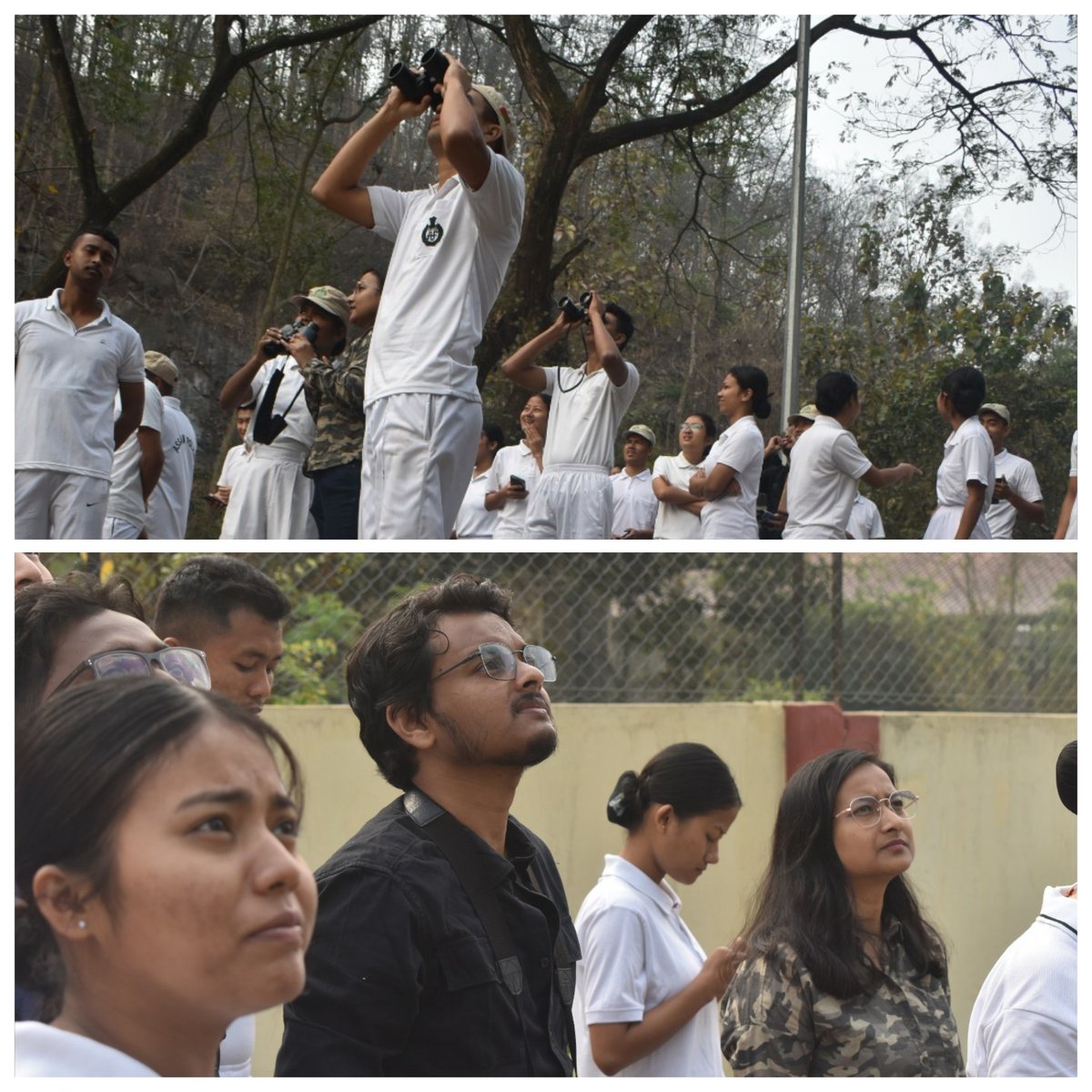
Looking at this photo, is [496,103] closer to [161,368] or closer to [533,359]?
[533,359]

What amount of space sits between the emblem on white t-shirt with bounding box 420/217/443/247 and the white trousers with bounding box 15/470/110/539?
1.59 m

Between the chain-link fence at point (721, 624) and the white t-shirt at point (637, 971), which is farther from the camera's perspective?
the chain-link fence at point (721, 624)

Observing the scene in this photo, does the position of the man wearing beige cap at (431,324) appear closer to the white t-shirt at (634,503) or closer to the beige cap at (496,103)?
the beige cap at (496,103)

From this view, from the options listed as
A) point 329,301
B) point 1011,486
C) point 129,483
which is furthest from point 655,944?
point 1011,486

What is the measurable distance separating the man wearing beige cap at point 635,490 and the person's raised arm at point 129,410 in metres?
3.08

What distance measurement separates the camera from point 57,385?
459cm

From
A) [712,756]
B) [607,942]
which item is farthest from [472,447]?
[607,942]

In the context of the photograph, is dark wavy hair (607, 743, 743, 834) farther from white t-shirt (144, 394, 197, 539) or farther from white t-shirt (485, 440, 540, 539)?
white t-shirt (485, 440, 540, 539)

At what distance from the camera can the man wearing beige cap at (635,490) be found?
7.54 m

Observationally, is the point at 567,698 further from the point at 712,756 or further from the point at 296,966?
the point at 296,966

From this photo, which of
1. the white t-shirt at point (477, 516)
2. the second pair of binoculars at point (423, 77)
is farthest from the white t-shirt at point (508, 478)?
the second pair of binoculars at point (423, 77)

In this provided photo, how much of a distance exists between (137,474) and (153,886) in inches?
207

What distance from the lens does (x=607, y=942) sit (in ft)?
8.51

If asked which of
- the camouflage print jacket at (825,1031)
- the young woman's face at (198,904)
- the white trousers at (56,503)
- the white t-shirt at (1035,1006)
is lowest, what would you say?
the camouflage print jacket at (825,1031)
